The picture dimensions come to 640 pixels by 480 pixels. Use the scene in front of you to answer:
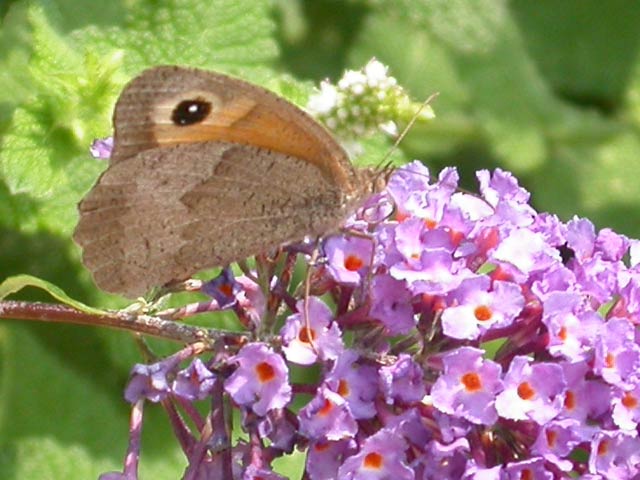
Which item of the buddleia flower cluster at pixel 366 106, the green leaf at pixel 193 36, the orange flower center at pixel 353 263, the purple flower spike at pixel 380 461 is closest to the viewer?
the purple flower spike at pixel 380 461

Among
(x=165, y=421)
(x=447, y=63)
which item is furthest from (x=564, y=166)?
(x=165, y=421)

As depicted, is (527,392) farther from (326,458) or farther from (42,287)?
(42,287)

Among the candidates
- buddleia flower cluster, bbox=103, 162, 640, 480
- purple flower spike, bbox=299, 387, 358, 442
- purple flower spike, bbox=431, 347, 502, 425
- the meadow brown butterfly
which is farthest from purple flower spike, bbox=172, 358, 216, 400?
purple flower spike, bbox=431, 347, 502, 425

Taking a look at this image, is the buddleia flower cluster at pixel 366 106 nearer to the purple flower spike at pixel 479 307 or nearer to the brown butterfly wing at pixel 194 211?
the brown butterfly wing at pixel 194 211

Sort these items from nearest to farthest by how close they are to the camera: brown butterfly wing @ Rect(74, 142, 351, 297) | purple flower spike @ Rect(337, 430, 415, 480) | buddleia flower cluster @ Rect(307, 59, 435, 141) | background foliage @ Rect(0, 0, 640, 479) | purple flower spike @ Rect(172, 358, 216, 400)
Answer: purple flower spike @ Rect(337, 430, 415, 480) → purple flower spike @ Rect(172, 358, 216, 400) → brown butterfly wing @ Rect(74, 142, 351, 297) → buddleia flower cluster @ Rect(307, 59, 435, 141) → background foliage @ Rect(0, 0, 640, 479)

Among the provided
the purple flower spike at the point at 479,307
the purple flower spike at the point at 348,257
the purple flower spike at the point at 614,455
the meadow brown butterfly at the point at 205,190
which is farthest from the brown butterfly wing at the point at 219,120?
the purple flower spike at the point at 614,455

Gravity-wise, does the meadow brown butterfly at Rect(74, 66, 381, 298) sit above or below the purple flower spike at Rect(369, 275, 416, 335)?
above

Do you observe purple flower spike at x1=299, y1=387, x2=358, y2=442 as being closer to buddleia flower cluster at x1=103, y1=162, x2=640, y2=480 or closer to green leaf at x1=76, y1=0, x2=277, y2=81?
buddleia flower cluster at x1=103, y1=162, x2=640, y2=480
